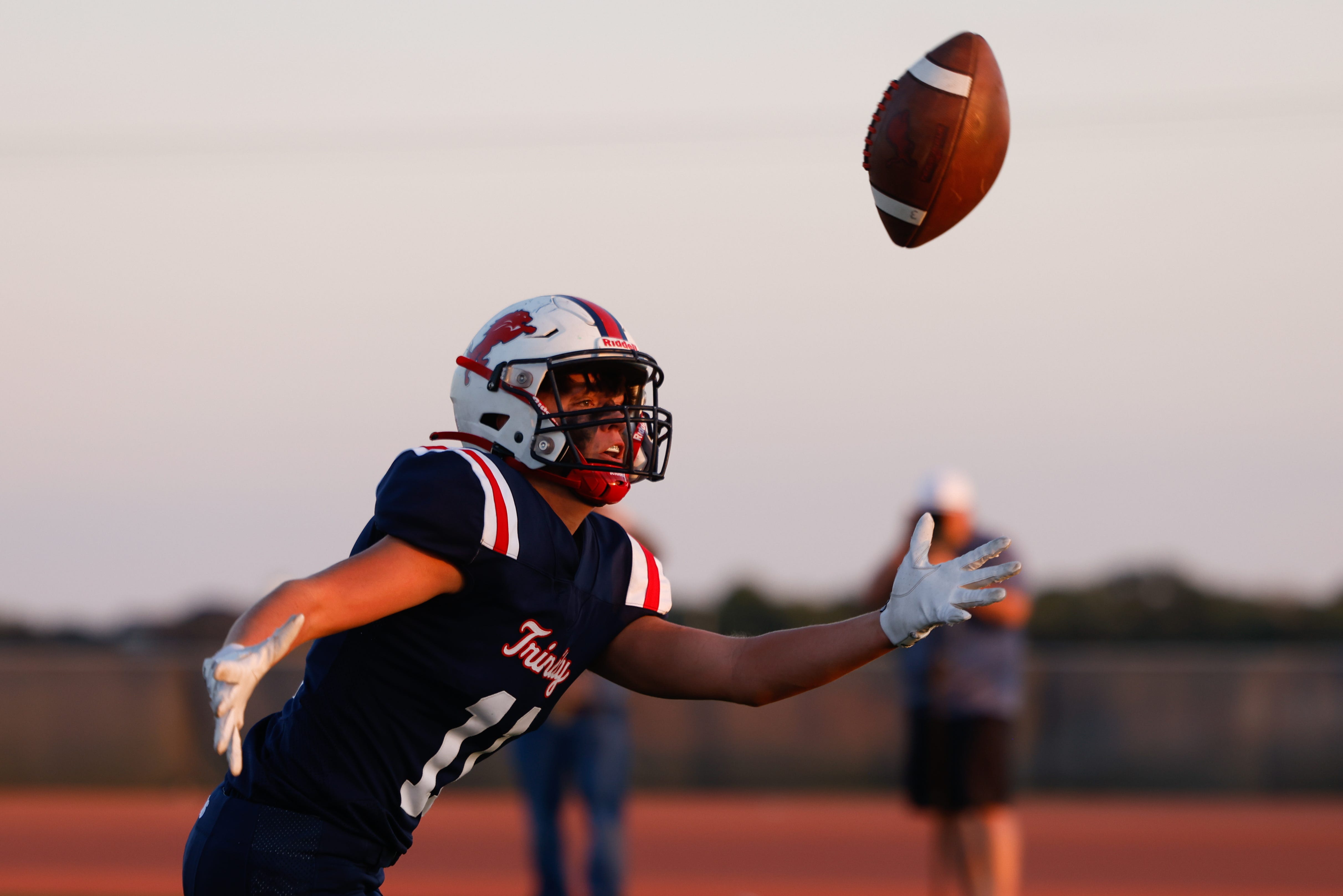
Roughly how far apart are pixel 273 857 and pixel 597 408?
109 cm

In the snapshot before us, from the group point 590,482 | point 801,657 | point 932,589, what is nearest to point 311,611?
point 590,482

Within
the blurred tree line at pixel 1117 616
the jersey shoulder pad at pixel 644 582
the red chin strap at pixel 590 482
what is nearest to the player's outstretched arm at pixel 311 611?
the red chin strap at pixel 590 482

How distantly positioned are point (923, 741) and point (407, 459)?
166 inches

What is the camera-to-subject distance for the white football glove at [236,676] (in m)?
2.35

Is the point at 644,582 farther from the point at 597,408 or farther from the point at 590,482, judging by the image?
the point at 597,408

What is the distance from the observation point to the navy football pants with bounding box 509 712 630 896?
6.72m

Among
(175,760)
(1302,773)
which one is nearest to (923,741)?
(1302,773)

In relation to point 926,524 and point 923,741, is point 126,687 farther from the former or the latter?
point 926,524

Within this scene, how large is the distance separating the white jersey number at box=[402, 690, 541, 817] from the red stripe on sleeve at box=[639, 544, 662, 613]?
Result: 1.46 feet

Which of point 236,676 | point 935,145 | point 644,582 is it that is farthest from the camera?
point 935,145

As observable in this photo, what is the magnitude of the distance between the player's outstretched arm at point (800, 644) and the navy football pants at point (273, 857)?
70 cm

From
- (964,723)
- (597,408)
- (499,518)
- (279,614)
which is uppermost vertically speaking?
(597,408)

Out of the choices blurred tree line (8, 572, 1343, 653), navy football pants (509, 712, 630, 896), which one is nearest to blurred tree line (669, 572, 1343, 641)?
blurred tree line (8, 572, 1343, 653)

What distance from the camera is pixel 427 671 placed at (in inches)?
113
